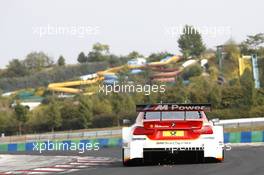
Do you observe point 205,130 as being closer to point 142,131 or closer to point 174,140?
point 174,140

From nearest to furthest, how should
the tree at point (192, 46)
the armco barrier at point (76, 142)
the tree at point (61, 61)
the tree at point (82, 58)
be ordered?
the armco barrier at point (76, 142), the tree at point (192, 46), the tree at point (61, 61), the tree at point (82, 58)

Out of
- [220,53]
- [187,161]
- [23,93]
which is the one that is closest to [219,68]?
[220,53]

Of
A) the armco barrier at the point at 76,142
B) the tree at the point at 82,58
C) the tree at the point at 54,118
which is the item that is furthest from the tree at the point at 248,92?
the tree at the point at 82,58

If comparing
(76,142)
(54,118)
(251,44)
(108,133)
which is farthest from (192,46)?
(76,142)

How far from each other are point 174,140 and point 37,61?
17639cm

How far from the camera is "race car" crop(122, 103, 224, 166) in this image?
11844 millimetres

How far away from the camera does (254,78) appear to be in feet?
225

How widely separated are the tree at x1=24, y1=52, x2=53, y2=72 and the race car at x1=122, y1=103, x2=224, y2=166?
170 metres

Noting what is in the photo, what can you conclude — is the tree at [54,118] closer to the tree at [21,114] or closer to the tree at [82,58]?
the tree at [21,114]

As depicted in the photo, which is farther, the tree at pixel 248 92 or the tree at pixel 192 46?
the tree at pixel 192 46

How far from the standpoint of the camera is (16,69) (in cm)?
17312

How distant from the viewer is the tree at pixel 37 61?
183 meters

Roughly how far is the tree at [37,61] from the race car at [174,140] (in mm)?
169529

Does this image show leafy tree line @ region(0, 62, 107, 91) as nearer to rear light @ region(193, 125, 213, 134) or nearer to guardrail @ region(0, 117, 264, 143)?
guardrail @ region(0, 117, 264, 143)
